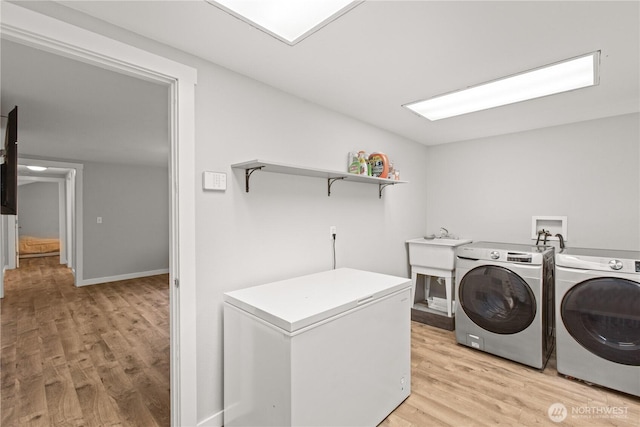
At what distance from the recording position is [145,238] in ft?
19.3

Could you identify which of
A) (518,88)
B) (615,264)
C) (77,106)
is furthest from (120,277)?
(615,264)

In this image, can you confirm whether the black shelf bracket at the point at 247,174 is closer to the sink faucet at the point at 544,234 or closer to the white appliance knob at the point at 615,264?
the white appliance knob at the point at 615,264

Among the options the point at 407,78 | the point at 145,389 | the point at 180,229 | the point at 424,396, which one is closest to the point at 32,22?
the point at 180,229

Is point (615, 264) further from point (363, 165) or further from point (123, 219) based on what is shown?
point (123, 219)

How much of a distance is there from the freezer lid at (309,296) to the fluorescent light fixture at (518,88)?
1506 mm

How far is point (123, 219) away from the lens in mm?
5594

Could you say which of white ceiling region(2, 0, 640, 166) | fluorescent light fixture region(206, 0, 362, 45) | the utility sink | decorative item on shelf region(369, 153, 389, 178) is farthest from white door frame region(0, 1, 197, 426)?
the utility sink

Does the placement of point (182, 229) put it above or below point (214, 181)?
below

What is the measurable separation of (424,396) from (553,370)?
1194mm

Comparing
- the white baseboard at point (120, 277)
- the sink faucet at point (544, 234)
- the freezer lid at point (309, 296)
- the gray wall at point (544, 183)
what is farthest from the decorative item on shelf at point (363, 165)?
the white baseboard at point (120, 277)

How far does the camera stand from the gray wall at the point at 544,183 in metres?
2.68

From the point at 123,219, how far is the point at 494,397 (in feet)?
20.2

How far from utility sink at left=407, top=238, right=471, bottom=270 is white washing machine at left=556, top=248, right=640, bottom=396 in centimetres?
95

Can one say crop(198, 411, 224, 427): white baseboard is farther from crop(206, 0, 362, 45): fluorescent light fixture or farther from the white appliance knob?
the white appliance knob
